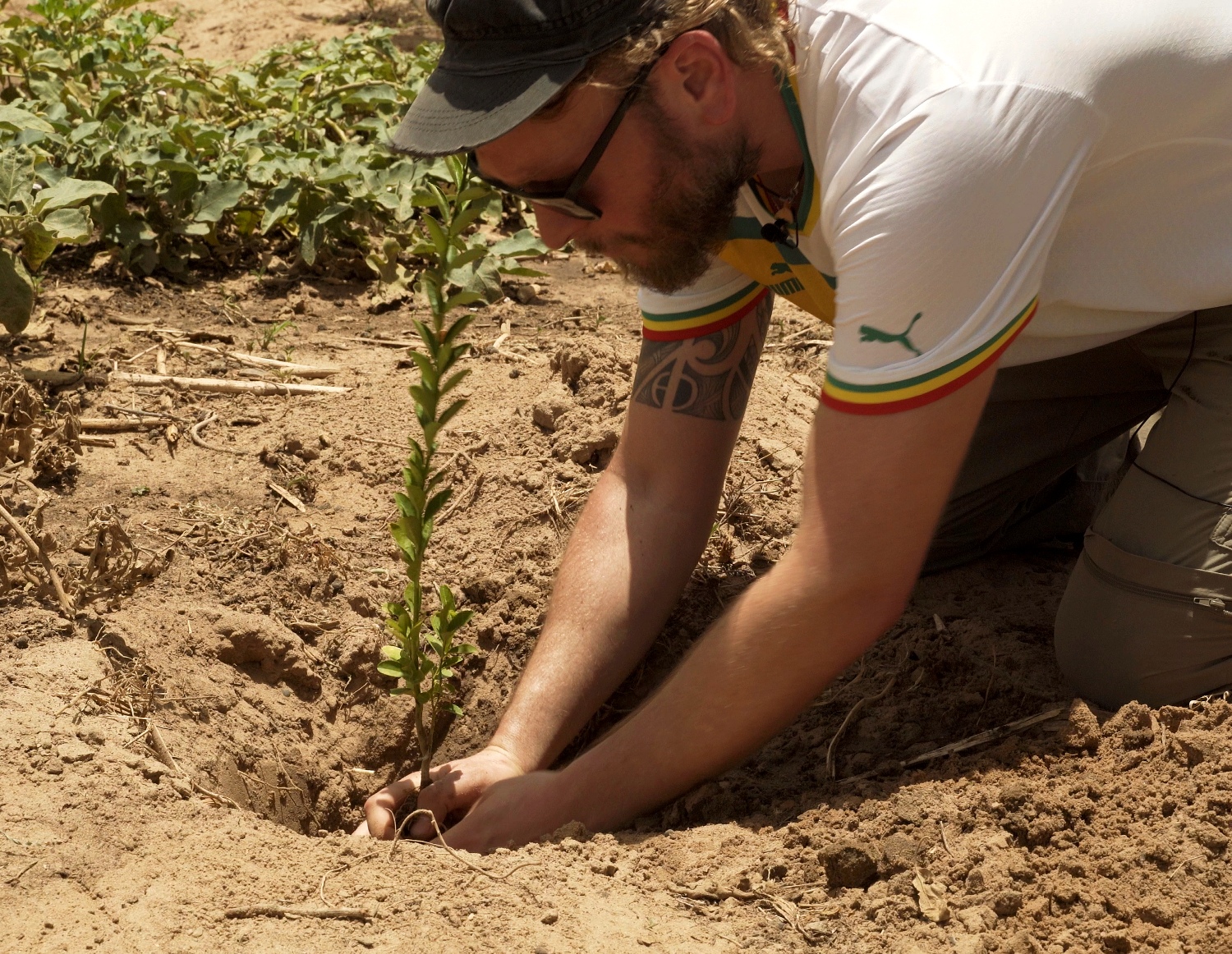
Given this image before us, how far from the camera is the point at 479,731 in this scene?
278cm

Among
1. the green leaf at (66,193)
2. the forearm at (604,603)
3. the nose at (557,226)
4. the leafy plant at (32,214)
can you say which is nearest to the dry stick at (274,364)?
the leafy plant at (32,214)

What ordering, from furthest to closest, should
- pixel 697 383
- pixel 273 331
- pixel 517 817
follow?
pixel 273 331
pixel 697 383
pixel 517 817

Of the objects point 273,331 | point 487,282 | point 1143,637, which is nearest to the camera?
point 1143,637

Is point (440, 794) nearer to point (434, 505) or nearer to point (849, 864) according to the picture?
point (434, 505)

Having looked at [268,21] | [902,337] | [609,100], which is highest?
[609,100]

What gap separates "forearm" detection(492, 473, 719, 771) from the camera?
256 centimetres

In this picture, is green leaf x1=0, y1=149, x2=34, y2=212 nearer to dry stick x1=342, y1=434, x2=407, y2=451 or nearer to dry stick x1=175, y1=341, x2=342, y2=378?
dry stick x1=175, y1=341, x2=342, y2=378

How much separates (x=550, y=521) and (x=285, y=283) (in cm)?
173

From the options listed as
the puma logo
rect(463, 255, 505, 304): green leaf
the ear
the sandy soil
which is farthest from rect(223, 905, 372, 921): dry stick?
the sandy soil

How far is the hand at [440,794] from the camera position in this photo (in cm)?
232

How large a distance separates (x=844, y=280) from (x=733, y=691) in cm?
70

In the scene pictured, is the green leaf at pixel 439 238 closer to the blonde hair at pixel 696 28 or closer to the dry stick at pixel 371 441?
the blonde hair at pixel 696 28

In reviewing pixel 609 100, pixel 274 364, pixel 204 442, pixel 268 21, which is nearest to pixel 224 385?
pixel 274 364

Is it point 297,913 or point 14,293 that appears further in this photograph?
point 14,293
